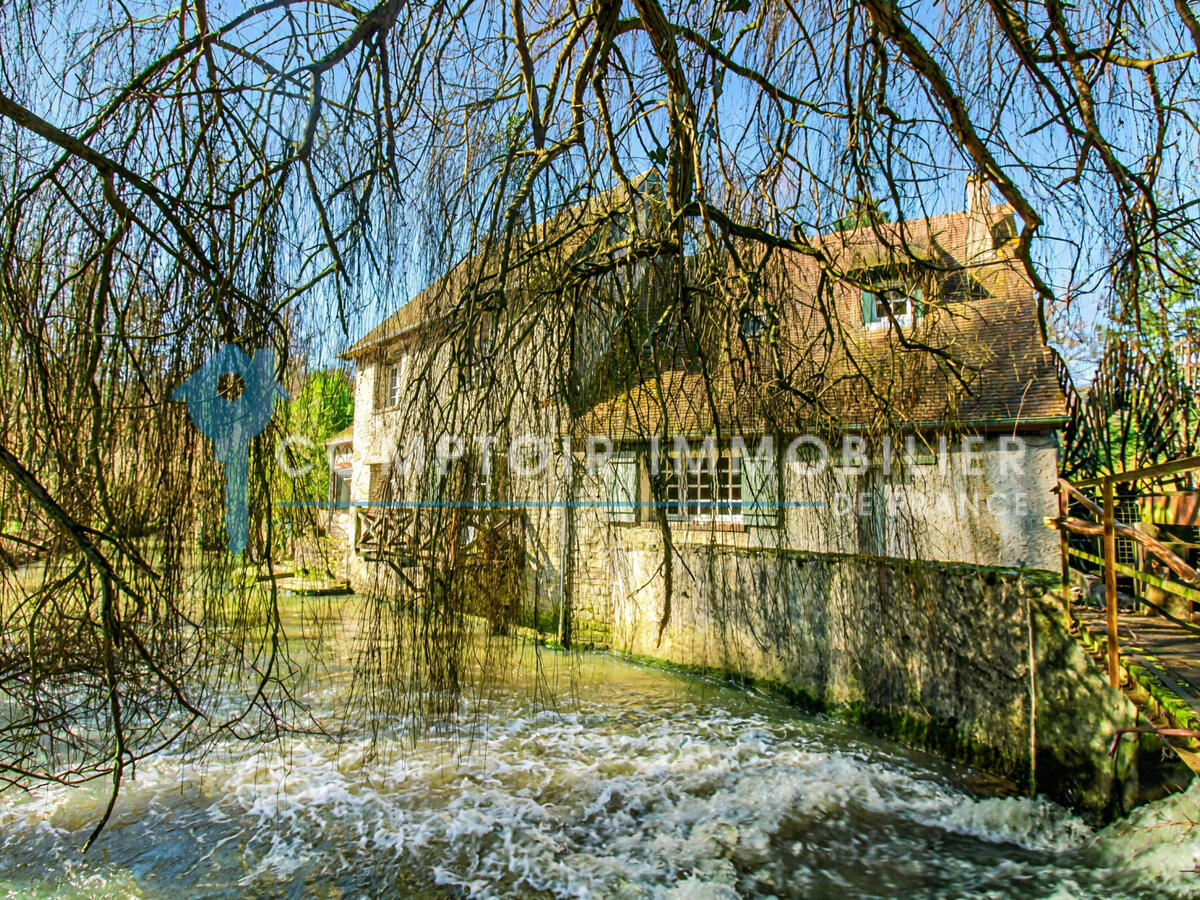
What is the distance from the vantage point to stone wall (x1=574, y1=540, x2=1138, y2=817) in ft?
17.4

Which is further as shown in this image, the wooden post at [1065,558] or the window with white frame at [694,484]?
the wooden post at [1065,558]

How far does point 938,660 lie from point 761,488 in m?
4.75

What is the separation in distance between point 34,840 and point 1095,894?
7.16 m

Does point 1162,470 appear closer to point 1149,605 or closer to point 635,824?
point 1149,605

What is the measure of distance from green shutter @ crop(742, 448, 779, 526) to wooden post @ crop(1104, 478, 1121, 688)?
1742 mm

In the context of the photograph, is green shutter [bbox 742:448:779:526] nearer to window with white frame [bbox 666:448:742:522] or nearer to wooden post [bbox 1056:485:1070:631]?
window with white frame [bbox 666:448:742:522]

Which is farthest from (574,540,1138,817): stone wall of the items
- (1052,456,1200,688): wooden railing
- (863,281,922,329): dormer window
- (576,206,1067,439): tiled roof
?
(863,281,922,329): dormer window

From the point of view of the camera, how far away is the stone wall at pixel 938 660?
17.4 feet

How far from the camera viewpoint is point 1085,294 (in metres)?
3.26

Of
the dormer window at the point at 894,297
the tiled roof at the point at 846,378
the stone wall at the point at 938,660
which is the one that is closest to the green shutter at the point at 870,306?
the dormer window at the point at 894,297

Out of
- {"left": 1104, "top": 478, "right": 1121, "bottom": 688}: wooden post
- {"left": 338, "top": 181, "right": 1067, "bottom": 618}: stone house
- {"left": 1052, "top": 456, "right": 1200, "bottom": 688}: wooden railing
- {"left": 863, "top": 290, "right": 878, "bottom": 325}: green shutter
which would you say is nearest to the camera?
{"left": 338, "top": 181, "right": 1067, "bottom": 618}: stone house

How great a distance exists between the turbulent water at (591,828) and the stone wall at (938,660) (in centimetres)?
31

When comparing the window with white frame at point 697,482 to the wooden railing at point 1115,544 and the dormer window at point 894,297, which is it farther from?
the wooden railing at point 1115,544

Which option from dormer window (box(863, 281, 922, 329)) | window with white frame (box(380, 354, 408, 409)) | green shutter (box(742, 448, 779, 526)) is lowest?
green shutter (box(742, 448, 779, 526))
